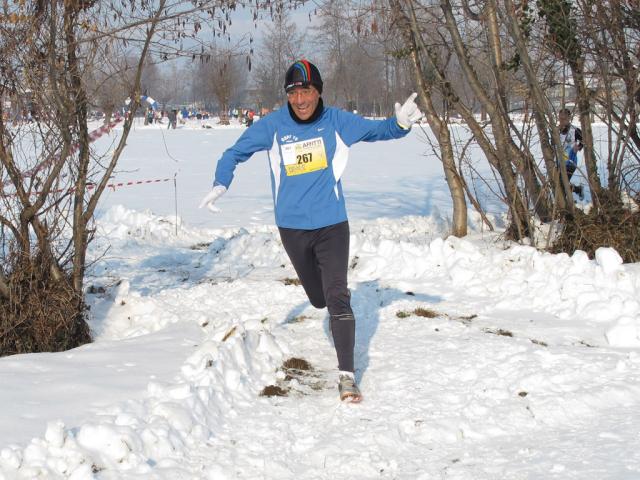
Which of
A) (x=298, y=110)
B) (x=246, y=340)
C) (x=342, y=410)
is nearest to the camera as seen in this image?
(x=342, y=410)

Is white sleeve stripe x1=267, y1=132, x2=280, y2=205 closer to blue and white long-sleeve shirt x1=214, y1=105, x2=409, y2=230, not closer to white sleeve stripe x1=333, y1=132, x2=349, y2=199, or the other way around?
blue and white long-sleeve shirt x1=214, y1=105, x2=409, y2=230

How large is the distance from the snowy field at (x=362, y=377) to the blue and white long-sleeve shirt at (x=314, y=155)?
3.31 feet

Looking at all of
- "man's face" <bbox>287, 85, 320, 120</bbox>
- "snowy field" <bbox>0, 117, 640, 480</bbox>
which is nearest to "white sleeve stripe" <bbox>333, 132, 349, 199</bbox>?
"man's face" <bbox>287, 85, 320, 120</bbox>

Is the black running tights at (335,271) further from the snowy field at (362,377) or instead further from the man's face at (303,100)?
the man's face at (303,100)

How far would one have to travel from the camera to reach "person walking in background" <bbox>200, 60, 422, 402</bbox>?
A: 4598 millimetres

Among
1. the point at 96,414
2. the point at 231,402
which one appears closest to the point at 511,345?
the point at 231,402

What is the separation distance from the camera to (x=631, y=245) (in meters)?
7.10

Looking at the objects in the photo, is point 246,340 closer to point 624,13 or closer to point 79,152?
point 79,152

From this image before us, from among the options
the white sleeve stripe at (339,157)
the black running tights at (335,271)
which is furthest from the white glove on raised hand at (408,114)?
the black running tights at (335,271)

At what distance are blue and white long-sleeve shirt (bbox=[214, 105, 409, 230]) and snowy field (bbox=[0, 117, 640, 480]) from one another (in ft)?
3.31

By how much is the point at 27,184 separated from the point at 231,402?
7.99 ft

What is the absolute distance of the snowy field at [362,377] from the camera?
3.51 m

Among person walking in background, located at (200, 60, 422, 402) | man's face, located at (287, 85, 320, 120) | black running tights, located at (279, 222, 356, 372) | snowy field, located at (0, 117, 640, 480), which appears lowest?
snowy field, located at (0, 117, 640, 480)

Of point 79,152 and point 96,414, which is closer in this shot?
point 96,414
